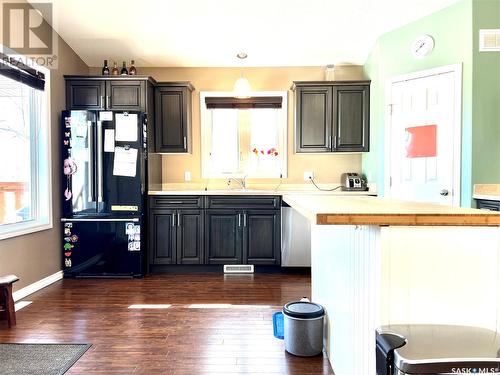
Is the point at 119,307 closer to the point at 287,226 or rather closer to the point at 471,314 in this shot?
the point at 287,226

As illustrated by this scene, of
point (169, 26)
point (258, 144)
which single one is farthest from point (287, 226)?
point (169, 26)

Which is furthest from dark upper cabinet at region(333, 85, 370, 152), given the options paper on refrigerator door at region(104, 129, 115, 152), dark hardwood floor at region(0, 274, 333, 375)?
paper on refrigerator door at region(104, 129, 115, 152)

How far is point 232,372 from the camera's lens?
2.08 meters

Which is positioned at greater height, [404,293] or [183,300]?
[404,293]

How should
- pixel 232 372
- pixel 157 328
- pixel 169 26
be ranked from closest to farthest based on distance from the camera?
pixel 232 372, pixel 157 328, pixel 169 26

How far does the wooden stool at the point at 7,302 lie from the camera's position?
2.70m

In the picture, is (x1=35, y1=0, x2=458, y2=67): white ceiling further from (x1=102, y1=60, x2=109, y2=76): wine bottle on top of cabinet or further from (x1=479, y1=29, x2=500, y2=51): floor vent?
(x1=479, y1=29, x2=500, y2=51): floor vent

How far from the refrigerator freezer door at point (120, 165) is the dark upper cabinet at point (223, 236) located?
826mm

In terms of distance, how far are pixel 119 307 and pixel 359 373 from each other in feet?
7.39

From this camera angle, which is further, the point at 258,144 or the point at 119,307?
the point at 258,144

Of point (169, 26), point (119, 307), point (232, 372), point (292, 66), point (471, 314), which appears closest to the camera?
point (471, 314)

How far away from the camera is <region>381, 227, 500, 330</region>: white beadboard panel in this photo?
1.21 metres

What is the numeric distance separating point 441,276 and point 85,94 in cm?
418

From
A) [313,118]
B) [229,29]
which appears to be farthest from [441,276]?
[229,29]
